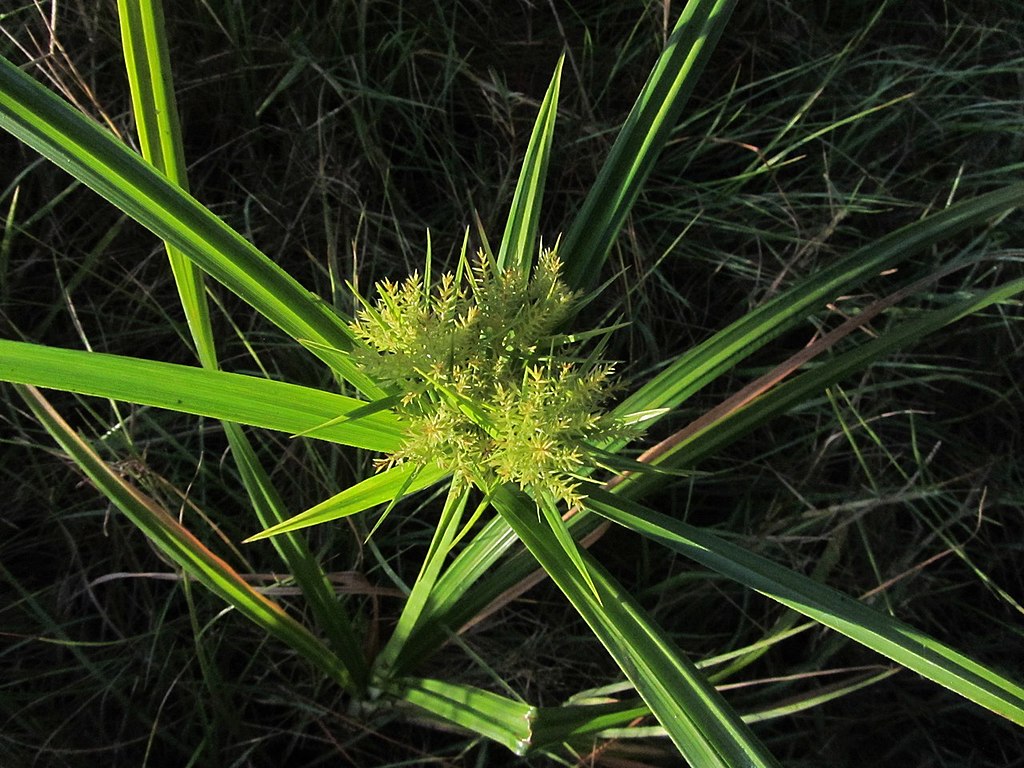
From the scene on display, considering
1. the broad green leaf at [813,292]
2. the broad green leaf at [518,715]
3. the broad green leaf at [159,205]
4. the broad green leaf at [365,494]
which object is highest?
the broad green leaf at [159,205]

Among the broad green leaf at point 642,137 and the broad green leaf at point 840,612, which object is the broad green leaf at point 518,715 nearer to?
the broad green leaf at point 840,612

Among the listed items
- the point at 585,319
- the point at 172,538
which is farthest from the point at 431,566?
the point at 585,319

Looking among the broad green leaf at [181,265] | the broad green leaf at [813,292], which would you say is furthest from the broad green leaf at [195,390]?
the broad green leaf at [813,292]

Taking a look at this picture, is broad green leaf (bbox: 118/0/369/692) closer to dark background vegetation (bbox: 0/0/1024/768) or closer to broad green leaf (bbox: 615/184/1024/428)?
dark background vegetation (bbox: 0/0/1024/768)

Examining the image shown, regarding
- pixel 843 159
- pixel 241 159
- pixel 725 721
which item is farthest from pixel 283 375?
pixel 843 159

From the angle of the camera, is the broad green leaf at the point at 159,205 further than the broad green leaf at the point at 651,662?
No

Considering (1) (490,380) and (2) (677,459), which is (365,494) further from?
(2) (677,459)

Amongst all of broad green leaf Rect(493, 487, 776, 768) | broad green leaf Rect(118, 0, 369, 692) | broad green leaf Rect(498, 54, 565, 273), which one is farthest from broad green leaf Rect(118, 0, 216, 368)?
broad green leaf Rect(493, 487, 776, 768)
